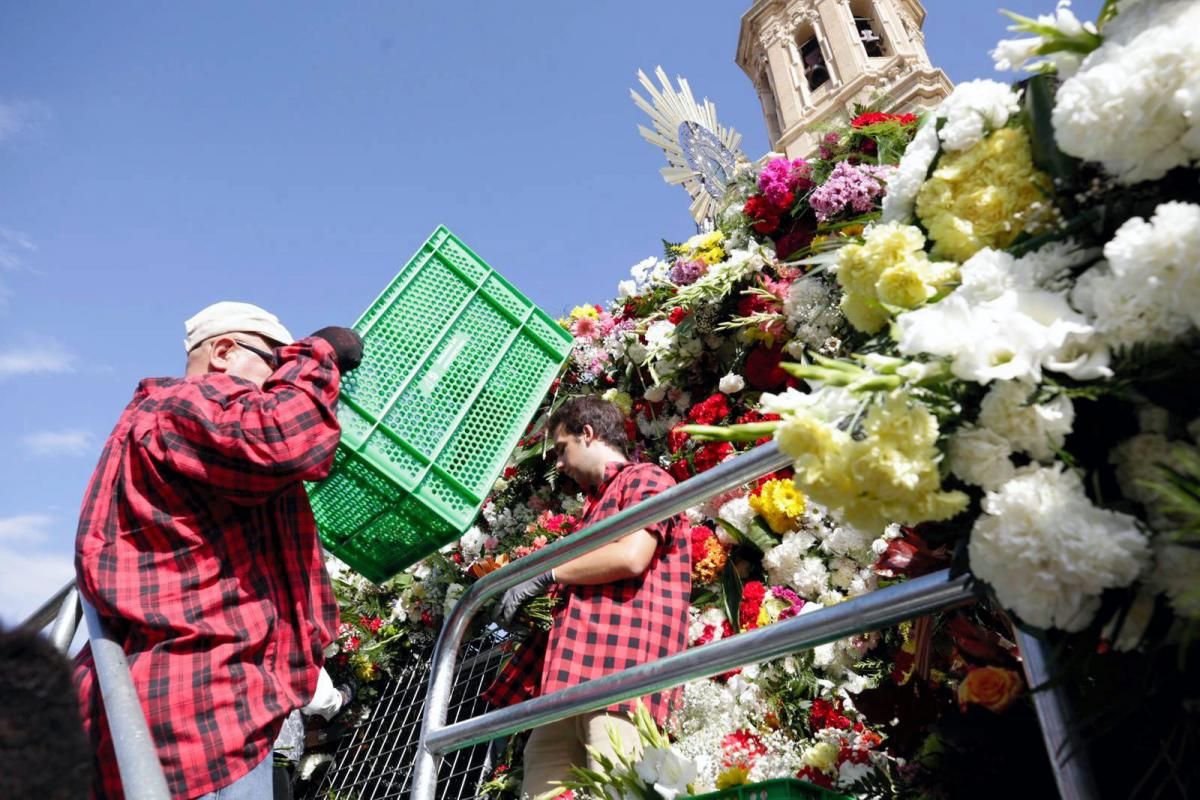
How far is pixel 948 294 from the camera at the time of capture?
104cm

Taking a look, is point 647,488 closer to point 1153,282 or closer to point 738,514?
point 738,514

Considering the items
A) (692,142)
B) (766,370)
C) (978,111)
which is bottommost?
(978,111)

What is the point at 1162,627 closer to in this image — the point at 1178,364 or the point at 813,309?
the point at 1178,364

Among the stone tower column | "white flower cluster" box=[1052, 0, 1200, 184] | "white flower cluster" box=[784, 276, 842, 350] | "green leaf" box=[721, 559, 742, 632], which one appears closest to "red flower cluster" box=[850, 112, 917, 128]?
"white flower cluster" box=[784, 276, 842, 350]

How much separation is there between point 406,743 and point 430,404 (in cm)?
251

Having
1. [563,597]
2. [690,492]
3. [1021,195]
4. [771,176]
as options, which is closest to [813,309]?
[771,176]

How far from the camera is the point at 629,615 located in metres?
2.38

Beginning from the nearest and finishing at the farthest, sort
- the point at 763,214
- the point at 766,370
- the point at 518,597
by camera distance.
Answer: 1. the point at 518,597
2. the point at 766,370
3. the point at 763,214

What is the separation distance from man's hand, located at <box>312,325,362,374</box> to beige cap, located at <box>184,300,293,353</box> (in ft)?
0.54

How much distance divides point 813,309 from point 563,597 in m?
1.61

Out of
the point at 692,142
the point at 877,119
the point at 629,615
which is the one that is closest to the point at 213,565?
the point at 629,615

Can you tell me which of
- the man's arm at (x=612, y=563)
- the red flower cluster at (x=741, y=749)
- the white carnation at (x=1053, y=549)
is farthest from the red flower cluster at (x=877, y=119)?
the white carnation at (x=1053, y=549)

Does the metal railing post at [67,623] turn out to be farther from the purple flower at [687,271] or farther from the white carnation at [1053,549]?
the purple flower at [687,271]

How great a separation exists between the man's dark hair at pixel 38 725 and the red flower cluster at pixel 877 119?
3.93 meters
